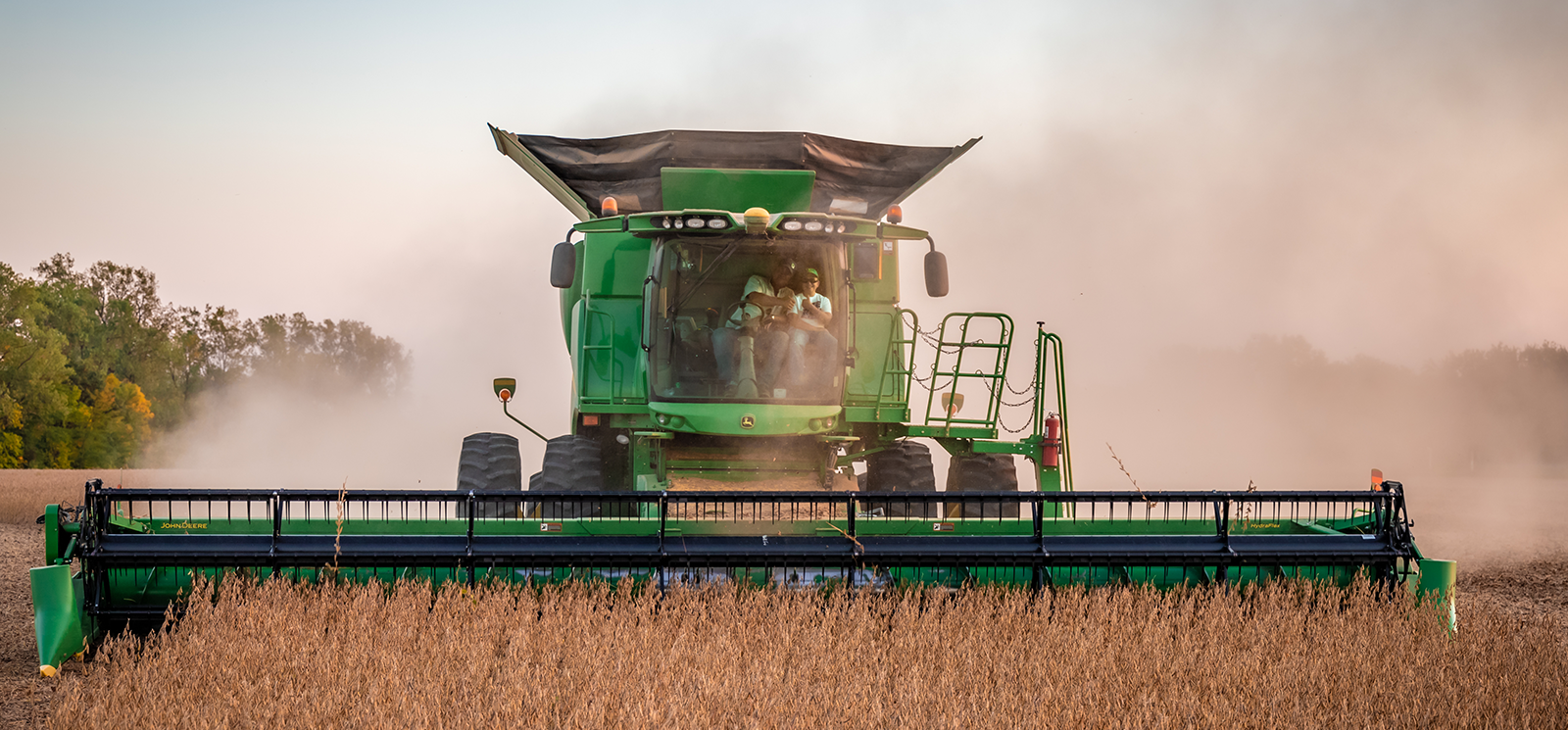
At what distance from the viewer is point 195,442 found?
46125 millimetres

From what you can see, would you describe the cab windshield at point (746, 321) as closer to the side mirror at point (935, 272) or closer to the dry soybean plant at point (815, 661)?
the side mirror at point (935, 272)

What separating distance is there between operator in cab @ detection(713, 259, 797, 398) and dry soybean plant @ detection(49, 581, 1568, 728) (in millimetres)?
2351

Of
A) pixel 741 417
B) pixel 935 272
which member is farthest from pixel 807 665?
pixel 935 272

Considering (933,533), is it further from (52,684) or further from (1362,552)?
(52,684)

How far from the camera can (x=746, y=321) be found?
25.3ft

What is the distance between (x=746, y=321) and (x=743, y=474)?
1.01 m

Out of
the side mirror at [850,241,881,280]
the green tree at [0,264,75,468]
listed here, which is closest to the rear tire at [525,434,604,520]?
the side mirror at [850,241,881,280]

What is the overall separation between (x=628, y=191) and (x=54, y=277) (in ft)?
158

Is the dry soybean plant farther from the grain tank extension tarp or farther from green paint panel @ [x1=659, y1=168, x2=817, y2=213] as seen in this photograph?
the grain tank extension tarp

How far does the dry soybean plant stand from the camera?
13.0 ft

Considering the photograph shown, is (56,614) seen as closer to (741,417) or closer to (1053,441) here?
(741,417)

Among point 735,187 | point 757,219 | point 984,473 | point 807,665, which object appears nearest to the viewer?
point 807,665

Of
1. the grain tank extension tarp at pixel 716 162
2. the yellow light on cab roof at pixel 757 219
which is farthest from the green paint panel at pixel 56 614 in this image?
the grain tank extension tarp at pixel 716 162

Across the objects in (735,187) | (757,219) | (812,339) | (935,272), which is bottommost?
(812,339)
